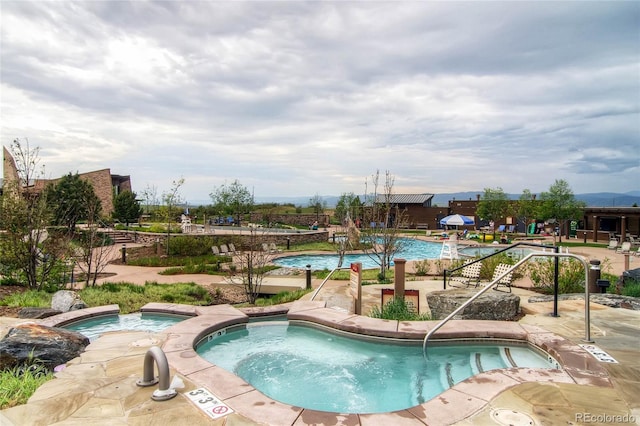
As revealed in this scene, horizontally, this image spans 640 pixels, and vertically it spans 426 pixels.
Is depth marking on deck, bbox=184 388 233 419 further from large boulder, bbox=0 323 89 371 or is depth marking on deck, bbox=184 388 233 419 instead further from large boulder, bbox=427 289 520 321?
large boulder, bbox=427 289 520 321

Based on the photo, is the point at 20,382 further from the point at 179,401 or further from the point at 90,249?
the point at 90,249

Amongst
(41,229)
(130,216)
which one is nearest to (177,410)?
(41,229)

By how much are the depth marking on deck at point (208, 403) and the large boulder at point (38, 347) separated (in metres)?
2.17

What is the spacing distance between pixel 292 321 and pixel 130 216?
2656 cm

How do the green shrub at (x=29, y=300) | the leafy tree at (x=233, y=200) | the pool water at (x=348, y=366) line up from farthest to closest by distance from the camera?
the leafy tree at (x=233, y=200) < the green shrub at (x=29, y=300) < the pool water at (x=348, y=366)

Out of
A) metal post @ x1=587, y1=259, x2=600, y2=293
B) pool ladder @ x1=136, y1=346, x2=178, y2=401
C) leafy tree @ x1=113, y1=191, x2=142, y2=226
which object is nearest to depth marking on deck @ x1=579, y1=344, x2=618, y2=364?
metal post @ x1=587, y1=259, x2=600, y2=293

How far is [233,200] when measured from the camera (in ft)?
129

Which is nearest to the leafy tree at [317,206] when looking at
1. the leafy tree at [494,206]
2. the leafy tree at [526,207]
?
the leafy tree at [494,206]

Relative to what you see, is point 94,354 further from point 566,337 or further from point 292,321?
Answer: point 566,337

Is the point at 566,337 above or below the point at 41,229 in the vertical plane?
below

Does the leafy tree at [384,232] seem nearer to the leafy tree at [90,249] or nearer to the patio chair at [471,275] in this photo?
the patio chair at [471,275]

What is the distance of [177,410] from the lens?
337cm

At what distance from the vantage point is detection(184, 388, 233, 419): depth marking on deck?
3342 mm
